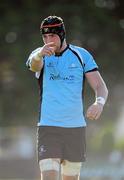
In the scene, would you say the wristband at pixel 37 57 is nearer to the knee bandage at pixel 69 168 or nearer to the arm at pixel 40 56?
the arm at pixel 40 56

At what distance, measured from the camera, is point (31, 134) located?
861 inches

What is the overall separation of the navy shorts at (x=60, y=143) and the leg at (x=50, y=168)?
5 centimetres

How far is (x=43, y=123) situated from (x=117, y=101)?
554 inches

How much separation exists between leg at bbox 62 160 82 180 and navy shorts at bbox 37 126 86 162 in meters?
0.05

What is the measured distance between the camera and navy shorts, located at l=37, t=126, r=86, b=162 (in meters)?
7.35

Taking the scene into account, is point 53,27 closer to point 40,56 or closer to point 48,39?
point 48,39

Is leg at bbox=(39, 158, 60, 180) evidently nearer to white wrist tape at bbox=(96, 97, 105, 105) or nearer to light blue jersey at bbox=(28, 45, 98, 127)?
light blue jersey at bbox=(28, 45, 98, 127)

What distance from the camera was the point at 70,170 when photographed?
755cm

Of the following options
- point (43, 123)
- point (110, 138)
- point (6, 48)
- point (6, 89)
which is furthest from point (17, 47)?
point (43, 123)

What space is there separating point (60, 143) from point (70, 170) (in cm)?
31

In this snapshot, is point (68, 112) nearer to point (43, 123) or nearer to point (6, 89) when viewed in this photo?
point (43, 123)

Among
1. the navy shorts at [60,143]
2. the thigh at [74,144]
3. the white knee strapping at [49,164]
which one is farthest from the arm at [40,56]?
the white knee strapping at [49,164]

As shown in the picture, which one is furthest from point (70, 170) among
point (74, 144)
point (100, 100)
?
point (100, 100)

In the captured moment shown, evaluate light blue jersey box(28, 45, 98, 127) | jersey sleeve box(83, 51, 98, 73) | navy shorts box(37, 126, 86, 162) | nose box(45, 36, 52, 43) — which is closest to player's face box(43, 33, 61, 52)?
nose box(45, 36, 52, 43)
